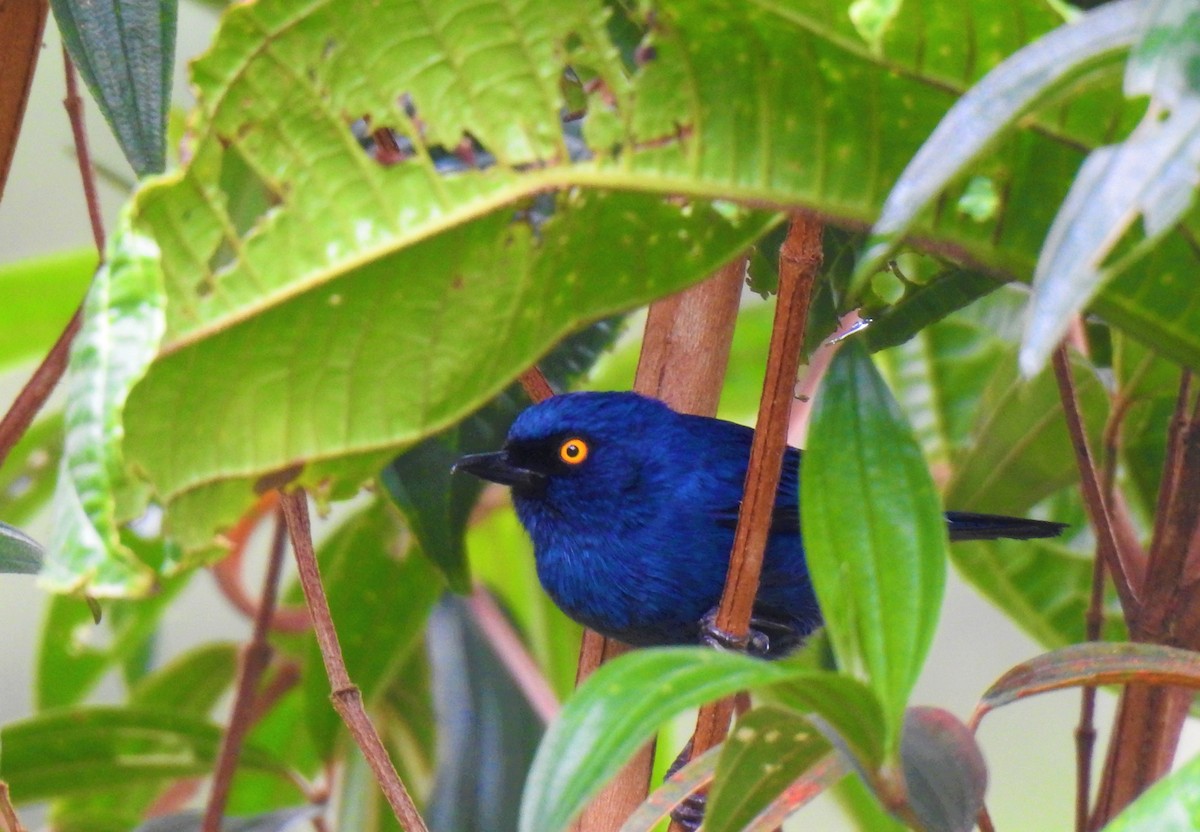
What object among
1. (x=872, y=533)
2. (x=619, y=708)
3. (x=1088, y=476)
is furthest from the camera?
(x=1088, y=476)

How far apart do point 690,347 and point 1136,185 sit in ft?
2.77

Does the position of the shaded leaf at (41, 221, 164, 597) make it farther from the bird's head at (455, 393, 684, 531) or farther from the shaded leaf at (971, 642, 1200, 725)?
the bird's head at (455, 393, 684, 531)

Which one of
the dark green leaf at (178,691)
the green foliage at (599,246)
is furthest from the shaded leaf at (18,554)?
the dark green leaf at (178,691)

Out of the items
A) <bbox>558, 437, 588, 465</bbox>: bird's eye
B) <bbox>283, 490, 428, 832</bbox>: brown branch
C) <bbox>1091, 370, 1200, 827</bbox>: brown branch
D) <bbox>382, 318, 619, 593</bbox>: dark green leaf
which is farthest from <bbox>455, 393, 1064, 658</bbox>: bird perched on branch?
<bbox>283, 490, 428, 832</bbox>: brown branch

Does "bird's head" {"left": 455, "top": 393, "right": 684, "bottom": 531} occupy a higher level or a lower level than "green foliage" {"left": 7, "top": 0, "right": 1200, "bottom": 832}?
lower

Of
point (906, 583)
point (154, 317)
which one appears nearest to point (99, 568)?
point (154, 317)

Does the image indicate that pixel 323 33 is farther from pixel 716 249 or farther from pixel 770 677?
pixel 770 677

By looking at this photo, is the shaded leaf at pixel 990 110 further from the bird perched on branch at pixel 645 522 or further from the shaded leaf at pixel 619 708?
the bird perched on branch at pixel 645 522

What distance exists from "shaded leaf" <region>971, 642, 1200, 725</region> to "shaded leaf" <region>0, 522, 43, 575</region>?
0.97 m

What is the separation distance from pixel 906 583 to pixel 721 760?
0.21 meters

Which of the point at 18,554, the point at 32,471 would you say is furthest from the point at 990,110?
the point at 32,471

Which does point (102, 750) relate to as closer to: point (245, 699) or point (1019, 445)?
point (245, 699)

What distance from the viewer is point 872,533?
1.02 meters

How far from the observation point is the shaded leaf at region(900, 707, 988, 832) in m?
1.08
